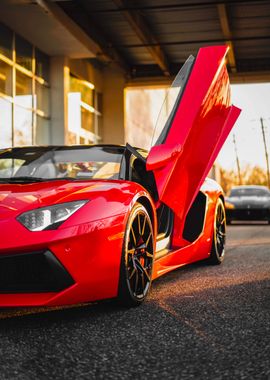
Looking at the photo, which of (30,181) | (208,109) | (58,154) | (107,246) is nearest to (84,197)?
(107,246)

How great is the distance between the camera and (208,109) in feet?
18.2

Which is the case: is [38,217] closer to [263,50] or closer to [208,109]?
[208,109]

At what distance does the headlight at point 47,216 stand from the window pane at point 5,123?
11.4 m

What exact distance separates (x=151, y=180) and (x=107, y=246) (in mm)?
1551

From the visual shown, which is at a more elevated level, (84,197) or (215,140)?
(215,140)

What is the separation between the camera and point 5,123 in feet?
49.9

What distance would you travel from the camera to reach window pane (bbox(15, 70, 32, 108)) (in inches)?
629

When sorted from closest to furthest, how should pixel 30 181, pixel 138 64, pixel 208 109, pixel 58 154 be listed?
pixel 30 181 → pixel 58 154 → pixel 208 109 → pixel 138 64

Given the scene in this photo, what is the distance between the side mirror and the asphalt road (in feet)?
3.12

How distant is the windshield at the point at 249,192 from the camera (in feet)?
64.9

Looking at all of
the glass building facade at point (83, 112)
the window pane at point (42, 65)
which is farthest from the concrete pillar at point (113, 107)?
the window pane at point (42, 65)

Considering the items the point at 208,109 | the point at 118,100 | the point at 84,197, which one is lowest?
the point at 84,197

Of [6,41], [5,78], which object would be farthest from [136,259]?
[6,41]

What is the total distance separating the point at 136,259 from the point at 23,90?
12657mm
